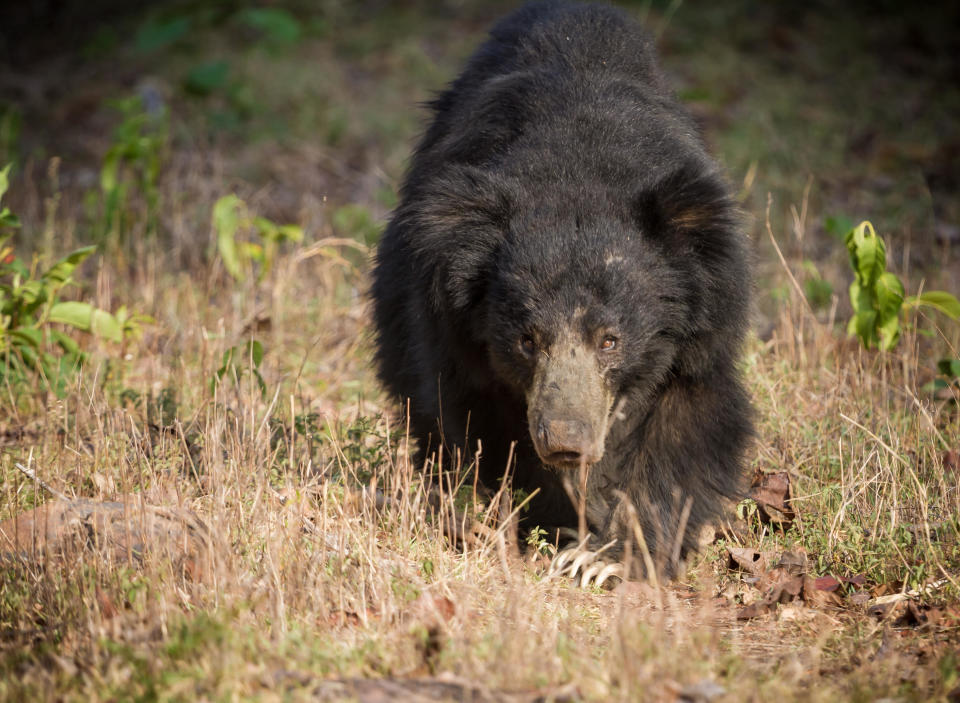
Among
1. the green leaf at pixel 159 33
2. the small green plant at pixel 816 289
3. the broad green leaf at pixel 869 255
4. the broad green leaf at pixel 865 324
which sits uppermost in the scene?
the green leaf at pixel 159 33

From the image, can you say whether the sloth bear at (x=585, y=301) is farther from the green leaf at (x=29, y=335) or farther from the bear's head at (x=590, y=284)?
the green leaf at (x=29, y=335)

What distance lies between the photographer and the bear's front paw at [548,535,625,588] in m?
3.52

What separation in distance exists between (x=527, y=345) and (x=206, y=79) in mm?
6471

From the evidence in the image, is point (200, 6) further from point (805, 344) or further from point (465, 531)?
point (465, 531)

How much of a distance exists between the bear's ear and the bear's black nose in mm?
735

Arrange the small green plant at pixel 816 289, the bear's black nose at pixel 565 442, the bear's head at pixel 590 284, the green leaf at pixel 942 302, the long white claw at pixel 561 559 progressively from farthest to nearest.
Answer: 1. the small green plant at pixel 816 289
2. the green leaf at pixel 942 302
3. the long white claw at pixel 561 559
4. the bear's head at pixel 590 284
5. the bear's black nose at pixel 565 442

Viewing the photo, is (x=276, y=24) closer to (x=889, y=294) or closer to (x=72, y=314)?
(x=72, y=314)

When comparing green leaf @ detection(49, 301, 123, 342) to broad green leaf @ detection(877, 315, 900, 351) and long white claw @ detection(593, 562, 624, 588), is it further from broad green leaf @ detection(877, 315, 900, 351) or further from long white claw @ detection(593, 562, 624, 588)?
broad green leaf @ detection(877, 315, 900, 351)

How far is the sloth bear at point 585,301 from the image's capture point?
347 cm

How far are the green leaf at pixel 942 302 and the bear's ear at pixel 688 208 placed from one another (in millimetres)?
1272

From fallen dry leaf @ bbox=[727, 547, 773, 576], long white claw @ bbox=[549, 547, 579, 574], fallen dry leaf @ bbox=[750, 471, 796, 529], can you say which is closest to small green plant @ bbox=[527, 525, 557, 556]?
long white claw @ bbox=[549, 547, 579, 574]

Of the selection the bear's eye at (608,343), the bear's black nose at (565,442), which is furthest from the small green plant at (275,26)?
the bear's black nose at (565,442)

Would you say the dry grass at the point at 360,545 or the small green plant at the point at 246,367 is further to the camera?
the small green plant at the point at 246,367

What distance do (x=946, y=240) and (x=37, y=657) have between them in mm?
5926
